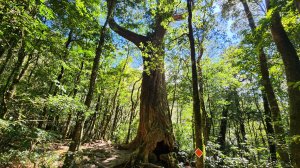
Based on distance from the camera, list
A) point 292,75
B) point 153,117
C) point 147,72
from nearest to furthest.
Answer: point 292,75, point 147,72, point 153,117

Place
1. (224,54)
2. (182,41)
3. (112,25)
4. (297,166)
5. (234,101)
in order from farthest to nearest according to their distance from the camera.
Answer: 1. (234,101)
2. (224,54)
3. (112,25)
4. (182,41)
5. (297,166)

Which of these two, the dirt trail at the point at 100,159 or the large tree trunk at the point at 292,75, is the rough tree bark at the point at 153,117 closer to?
the dirt trail at the point at 100,159

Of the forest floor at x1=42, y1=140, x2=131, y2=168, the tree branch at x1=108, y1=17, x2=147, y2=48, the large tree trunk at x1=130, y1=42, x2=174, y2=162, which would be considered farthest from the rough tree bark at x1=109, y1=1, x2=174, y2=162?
the forest floor at x1=42, y1=140, x2=131, y2=168

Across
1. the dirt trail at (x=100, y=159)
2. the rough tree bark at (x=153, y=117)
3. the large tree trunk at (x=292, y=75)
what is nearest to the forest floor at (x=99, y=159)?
the dirt trail at (x=100, y=159)

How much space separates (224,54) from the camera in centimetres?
1561

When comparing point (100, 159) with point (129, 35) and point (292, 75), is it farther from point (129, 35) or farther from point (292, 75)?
point (292, 75)

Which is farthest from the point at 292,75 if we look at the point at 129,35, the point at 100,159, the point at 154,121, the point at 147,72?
the point at 129,35

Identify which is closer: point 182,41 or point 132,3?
point 182,41

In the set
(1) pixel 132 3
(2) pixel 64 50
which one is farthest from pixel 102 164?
(1) pixel 132 3

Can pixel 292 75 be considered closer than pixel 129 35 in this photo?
Yes

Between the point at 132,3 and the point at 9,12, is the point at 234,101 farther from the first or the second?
the point at 9,12

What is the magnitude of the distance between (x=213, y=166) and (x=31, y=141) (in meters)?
6.19

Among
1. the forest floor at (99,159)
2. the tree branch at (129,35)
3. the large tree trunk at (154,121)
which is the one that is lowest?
the forest floor at (99,159)

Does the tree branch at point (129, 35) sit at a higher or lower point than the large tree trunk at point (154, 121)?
higher
